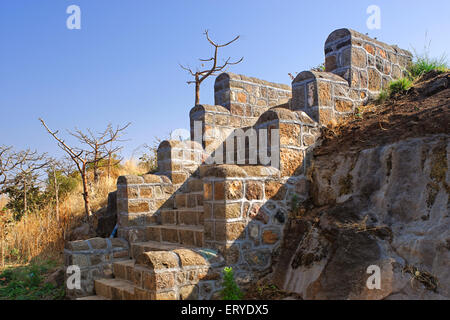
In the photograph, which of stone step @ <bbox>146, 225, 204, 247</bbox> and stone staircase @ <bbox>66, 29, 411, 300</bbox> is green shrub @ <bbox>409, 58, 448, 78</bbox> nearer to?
stone staircase @ <bbox>66, 29, 411, 300</bbox>

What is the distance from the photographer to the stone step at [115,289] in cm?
403

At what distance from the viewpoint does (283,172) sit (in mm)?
4496

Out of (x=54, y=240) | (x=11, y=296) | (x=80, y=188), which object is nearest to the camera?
(x=11, y=296)

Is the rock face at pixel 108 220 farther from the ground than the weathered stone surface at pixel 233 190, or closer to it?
closer to it

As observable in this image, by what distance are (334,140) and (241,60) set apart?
6011mm

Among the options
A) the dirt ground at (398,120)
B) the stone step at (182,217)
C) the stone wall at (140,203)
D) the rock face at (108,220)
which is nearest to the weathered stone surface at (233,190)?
the stone step at (182,217)

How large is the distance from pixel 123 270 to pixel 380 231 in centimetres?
301

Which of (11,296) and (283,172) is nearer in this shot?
(283,172)

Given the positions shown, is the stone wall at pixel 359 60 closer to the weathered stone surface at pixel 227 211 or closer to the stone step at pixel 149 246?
the weathered stone surface at pixel 227 211

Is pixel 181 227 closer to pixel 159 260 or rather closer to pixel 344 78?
pixel 159 260

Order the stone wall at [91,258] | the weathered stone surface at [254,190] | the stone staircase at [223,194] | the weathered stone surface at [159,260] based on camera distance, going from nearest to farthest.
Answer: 1. the weathered stone surface at [159,260]
2. the stone staircase at [223,194]
3. the weathered stone surface at [254,190]
4. the stone wall at [91,258]

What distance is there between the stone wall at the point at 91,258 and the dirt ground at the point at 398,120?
3019mm
